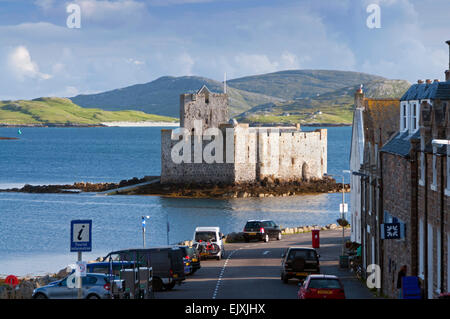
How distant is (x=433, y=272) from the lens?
78.4ft

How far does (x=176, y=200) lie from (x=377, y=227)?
72141 millimetres

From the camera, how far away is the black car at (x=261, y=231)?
54406mm

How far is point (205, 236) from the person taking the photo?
44.0m

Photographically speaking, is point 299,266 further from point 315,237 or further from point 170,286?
point 315,237

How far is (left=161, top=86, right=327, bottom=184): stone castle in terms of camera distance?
356 ft

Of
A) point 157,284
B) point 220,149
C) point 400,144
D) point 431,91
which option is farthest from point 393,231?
point 220,149

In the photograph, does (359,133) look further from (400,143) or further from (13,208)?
(13,208)

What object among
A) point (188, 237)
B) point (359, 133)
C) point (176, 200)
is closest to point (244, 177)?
point (176, 200)

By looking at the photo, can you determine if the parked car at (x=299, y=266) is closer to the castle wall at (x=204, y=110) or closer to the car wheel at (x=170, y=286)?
the car wheel at (x=170, y=286)

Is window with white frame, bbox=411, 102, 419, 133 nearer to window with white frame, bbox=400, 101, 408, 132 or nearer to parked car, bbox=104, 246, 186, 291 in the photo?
window with white frame, bbox=400, 101, 408, 132

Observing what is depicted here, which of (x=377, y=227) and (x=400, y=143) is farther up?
(x=400, y=143)

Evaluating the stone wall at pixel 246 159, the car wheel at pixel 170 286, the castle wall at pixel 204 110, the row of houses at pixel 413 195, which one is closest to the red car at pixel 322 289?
the row of houses at pixel 413 195
